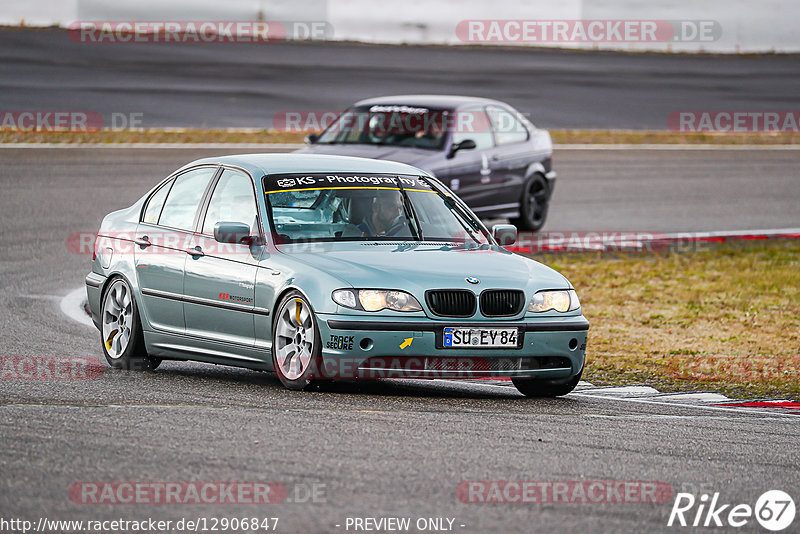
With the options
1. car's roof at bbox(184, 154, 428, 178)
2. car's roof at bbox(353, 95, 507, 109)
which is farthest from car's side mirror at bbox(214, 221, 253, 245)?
car's roof at bbox(353, 95, 507, 109)

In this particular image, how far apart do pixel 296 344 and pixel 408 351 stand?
69 centimetres

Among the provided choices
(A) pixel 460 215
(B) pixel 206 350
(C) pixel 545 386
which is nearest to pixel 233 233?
(B) pixel 206 350

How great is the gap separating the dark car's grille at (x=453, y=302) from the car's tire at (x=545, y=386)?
0.68 m

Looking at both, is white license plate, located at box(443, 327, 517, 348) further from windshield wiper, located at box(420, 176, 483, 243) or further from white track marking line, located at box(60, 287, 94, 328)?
white track marking line, located at box(60, 287, 94, 328)

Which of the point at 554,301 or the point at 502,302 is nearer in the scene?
the point at 502,302

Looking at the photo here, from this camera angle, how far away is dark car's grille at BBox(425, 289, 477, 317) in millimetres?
8000

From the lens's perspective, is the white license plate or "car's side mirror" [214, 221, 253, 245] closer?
the white license plate

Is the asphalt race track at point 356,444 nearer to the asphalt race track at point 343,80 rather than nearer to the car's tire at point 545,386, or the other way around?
the car's tire at point 545,386

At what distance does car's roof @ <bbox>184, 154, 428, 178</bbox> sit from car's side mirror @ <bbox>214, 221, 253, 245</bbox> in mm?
538

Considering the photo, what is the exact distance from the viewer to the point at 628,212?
20172mm

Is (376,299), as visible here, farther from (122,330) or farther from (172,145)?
(172,145)

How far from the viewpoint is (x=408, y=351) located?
7879 mm

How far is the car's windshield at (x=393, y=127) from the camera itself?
53.0 ft

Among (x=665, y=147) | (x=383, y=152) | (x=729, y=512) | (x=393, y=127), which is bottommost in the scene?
(x=665, y=147)
